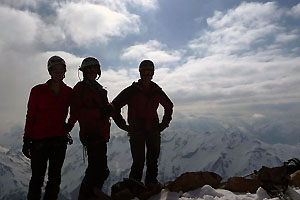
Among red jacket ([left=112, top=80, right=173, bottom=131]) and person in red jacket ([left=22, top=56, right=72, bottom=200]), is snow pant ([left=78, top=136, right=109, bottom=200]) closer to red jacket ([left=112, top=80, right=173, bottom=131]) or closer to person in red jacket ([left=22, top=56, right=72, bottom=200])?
person in red jacket ([left=22, top=56, right=72, bottom=200])

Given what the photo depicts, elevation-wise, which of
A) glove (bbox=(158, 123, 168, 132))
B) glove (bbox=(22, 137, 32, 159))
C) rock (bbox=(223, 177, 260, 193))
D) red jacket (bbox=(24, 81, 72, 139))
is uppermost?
red jacket (bbox=(24, 81, 72, 139))

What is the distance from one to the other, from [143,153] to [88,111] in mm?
2206

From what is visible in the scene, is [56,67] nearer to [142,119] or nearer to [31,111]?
[31,111]

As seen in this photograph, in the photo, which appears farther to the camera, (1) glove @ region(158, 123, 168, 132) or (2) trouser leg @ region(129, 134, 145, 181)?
(1) glove @ region(158, 123, 168, 132)

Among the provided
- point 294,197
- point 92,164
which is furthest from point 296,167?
point 92,164

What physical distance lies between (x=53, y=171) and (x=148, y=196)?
239 centimetres

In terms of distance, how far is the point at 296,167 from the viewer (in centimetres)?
713

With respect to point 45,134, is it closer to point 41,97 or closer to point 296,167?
point 41,97

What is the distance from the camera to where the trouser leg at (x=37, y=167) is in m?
6.23

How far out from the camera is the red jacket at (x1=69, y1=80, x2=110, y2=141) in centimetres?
661

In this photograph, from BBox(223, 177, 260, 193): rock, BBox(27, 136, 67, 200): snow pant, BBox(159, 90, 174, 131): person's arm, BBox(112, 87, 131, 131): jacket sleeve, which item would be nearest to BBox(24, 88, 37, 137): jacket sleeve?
BBox(27, 136, 67, 200): snow pant

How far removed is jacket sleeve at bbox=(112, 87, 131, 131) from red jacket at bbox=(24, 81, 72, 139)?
1.66 metres

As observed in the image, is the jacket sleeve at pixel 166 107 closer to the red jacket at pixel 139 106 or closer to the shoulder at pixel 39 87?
the red jacket at pixel 139 106

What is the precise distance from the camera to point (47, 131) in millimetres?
6496
